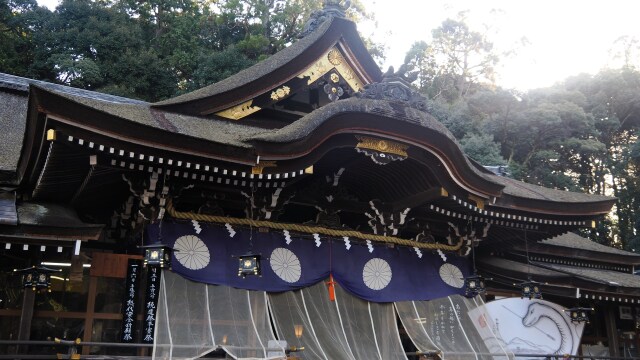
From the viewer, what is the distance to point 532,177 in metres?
30.1

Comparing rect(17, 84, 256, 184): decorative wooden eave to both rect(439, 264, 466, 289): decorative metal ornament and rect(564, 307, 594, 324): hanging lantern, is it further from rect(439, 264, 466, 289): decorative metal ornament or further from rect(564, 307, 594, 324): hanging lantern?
rect(564, 307, 594, 324): hanging lantern

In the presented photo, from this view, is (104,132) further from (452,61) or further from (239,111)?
(452,61)

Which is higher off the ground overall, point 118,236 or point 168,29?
point 168,29

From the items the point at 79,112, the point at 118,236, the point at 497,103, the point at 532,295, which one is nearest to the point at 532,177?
the point at 497,103

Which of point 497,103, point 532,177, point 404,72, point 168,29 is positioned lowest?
point 404,72

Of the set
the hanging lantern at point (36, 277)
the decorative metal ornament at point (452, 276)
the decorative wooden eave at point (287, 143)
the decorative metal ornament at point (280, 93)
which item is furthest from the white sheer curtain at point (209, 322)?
the decorative metal ornament at point (452, 276)

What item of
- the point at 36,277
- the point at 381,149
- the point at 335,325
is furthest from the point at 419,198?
the point at 36,277

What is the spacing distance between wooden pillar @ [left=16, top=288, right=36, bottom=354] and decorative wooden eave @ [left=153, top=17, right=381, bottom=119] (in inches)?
143

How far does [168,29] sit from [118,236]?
1046 inches

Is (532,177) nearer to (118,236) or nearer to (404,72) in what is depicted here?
(404,72)

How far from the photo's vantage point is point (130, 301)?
862cm

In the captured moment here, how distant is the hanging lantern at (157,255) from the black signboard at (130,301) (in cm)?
82

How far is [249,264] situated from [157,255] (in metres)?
1.31

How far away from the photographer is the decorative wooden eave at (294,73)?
10.3m
